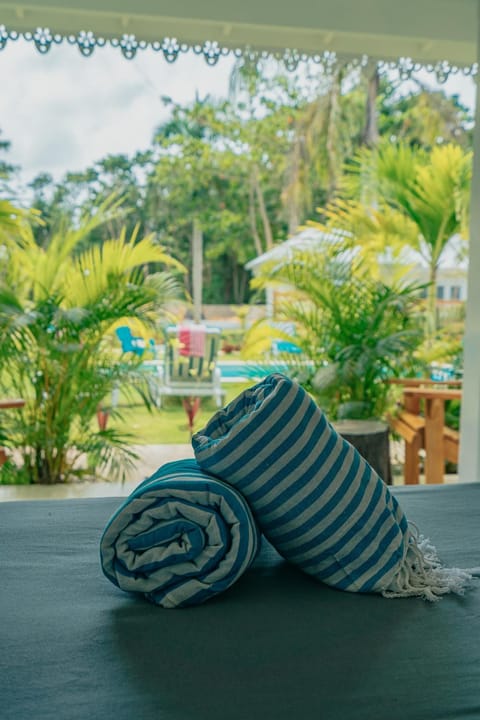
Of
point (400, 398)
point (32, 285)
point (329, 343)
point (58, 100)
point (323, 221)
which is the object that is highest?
Answer: point (58, 100)

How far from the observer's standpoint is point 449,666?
129 cm

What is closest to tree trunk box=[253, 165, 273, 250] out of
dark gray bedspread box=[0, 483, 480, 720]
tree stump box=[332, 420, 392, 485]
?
tree stump box=[332, 420, 392, 485]

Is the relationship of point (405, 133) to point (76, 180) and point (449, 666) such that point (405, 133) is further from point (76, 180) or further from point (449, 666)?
point (449, 666)

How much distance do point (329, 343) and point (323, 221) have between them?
1.04m

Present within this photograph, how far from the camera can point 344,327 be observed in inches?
179

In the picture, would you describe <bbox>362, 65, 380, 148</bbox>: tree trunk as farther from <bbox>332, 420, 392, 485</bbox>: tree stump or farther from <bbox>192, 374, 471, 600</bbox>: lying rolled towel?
<bbox>192, 374, 471, 600</bbox>: lying rolled towel

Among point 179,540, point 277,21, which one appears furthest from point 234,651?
point 277,21

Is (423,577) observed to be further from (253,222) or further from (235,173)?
(235,173)

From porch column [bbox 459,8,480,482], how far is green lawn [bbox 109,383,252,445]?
1.38m

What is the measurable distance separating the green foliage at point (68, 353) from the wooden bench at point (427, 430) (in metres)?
1.40

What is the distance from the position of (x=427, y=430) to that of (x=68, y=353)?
188cm

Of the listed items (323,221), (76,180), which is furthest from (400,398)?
(76,180)

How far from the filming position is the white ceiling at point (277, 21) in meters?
3.67

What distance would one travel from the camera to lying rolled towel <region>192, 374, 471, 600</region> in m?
1.58
